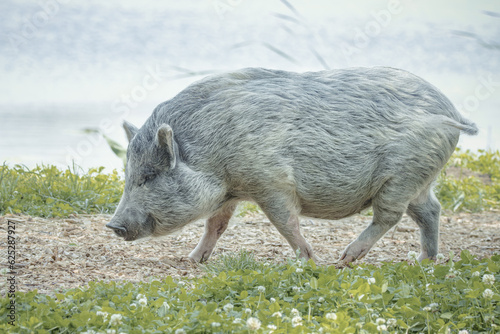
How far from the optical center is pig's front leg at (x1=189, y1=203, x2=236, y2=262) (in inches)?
187

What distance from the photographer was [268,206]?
419 centimetres

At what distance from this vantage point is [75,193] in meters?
6.64

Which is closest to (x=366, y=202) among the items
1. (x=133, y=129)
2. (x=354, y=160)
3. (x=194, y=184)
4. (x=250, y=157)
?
(x=354, y=160)

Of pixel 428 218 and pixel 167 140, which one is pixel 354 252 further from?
pixel 167 140

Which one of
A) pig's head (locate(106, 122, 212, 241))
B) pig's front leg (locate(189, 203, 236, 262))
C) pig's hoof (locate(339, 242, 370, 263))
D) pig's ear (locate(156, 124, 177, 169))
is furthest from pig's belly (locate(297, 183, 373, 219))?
pig's ear (locate(156, 124, 177, 169))

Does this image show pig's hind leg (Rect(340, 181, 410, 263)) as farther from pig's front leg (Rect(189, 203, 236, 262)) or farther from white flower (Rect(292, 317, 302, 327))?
white flower (Rect(292, 317, 302, 327))

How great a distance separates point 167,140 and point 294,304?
1.42 m

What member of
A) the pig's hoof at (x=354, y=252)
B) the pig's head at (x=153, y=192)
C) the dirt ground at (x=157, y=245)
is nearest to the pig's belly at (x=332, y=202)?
the pig's hoof at (x=354, y=252)

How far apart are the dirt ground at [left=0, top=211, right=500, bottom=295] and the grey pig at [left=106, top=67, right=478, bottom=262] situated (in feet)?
1.54

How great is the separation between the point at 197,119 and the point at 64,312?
1.63 metres

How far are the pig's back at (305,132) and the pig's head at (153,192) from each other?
0.50 ft

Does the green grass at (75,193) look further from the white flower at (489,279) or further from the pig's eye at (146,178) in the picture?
the white flower at (489,279)

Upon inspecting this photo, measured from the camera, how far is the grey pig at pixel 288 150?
4.10 meters

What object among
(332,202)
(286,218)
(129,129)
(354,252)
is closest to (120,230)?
(129,129)
